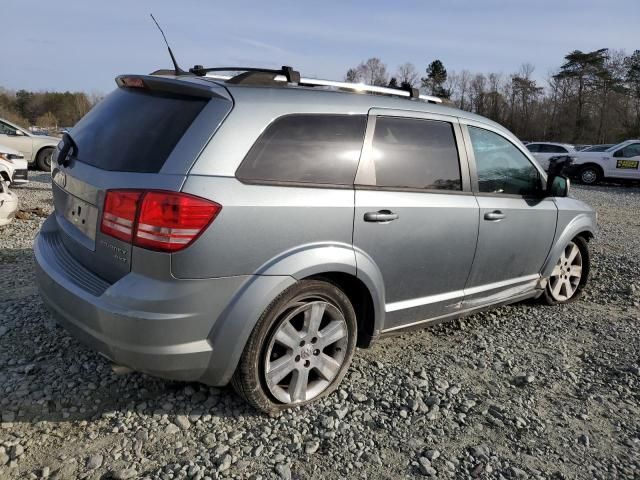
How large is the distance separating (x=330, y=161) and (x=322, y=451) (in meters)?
1.52

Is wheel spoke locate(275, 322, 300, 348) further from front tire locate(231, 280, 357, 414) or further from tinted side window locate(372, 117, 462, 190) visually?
tinted side window locate(372, 117, 462, 190)

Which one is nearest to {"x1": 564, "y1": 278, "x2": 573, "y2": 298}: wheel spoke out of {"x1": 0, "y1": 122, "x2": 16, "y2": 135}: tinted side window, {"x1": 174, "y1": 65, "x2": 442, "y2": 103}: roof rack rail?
{"x1": 174, "y1": 65, "x2": 442, "y2": 103}: roof rack rail

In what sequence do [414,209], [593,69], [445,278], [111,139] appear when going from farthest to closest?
[593,69], [445,278], [414,209], [111,139]

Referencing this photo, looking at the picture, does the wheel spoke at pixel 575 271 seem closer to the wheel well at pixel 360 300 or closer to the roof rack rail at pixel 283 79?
the roof rack rail at pixel 283 79

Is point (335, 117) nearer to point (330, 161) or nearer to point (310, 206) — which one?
point (330, 161)

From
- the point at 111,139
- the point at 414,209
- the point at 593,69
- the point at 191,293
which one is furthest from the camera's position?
the point at 593,69

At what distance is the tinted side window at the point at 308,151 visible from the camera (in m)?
2.55

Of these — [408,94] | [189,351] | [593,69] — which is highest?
[593,69]

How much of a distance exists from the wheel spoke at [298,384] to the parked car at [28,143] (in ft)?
41.8

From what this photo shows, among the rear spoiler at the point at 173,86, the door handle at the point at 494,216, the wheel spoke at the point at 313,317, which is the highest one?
the rear spoiler at the point at 173,86

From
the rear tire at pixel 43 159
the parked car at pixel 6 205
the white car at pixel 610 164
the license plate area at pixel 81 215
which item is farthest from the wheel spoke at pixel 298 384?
the white car at pixel 610 164

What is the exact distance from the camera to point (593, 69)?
170ft

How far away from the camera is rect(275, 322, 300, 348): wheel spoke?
2.67 m

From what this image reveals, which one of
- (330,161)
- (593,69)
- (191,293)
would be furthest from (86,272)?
(593,69)
